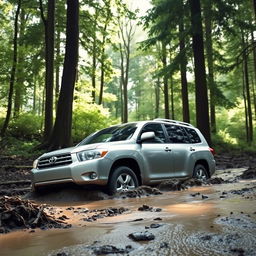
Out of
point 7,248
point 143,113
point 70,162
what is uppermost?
point 143,113

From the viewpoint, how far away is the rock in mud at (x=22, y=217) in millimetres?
4586

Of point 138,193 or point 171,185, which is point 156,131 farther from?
point 138,193

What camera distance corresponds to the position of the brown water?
3244 millimetres

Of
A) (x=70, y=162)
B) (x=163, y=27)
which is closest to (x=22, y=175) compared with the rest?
(x=70, y=162)

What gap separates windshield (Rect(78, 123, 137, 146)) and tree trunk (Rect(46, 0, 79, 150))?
6.30 m

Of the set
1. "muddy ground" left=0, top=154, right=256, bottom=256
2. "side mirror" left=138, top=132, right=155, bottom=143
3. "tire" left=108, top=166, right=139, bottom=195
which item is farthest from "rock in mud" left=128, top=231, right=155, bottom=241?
"side mirror" left=138, top=132, right=155, bottom=143

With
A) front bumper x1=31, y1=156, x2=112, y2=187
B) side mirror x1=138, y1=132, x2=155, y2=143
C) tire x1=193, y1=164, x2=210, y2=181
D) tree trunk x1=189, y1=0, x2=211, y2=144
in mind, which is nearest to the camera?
front bumper x1=31, y1=156, x2=112, y2=187

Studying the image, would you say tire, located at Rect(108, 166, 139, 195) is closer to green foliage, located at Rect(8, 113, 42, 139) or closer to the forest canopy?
the forest canopy

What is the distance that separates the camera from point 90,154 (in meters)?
7.39

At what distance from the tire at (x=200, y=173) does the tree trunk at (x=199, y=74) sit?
760 centimetres

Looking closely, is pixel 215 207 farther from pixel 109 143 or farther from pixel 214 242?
pixel 109 143

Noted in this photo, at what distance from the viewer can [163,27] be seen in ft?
63.9

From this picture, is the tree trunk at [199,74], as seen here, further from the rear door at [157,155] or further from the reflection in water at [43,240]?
the reflection in water at [43,240]

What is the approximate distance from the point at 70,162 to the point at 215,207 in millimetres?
2997
